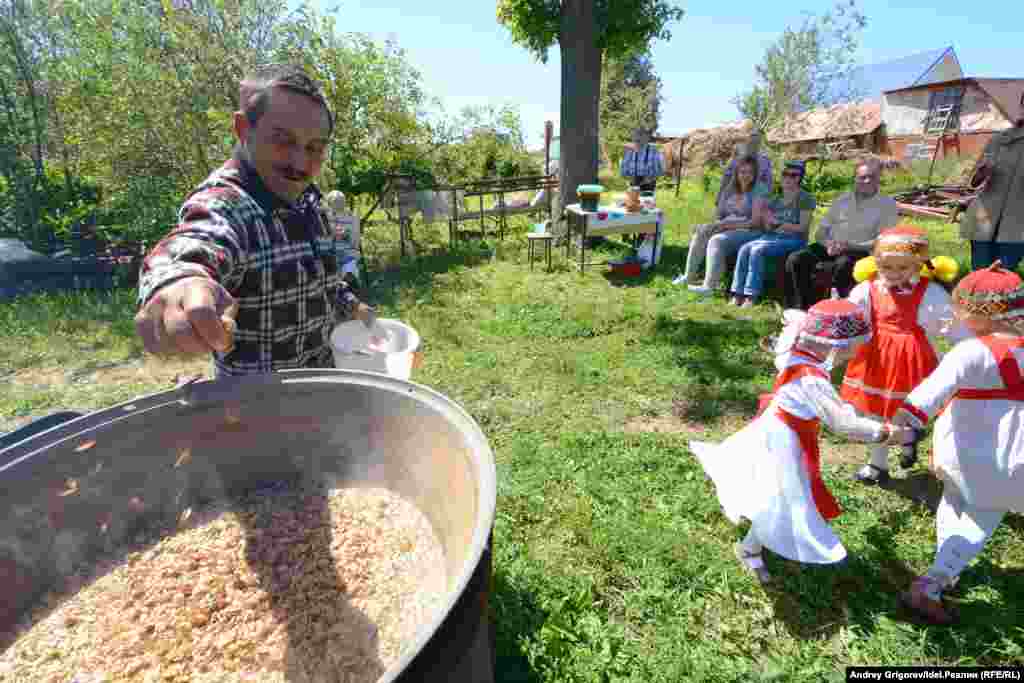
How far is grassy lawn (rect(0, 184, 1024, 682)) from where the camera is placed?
1.97 m

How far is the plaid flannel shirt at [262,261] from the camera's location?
1.25m

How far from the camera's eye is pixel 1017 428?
1.91 metres

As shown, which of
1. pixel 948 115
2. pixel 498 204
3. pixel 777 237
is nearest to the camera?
pixel 777 237

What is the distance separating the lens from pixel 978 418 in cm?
197

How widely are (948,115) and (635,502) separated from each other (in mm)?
28865

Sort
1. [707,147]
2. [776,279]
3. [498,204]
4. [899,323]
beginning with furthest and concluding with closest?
[707,147] < [498,204] < [776,279] < [899,323]

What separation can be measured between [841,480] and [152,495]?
10.6 feet

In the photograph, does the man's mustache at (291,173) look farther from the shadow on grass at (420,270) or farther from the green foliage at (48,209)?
the green foliage at (48,209)

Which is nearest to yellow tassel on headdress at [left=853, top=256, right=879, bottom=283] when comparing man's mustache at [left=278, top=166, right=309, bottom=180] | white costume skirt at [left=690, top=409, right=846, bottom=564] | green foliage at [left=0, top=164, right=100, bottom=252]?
white costume skirt at [left=690, top=409, right=846, bottom=564]

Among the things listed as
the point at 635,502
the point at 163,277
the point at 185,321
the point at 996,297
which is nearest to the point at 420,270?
the point at 635,502

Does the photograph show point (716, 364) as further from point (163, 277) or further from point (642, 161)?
point (642, 161)

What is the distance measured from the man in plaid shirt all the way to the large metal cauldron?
22 centimetres

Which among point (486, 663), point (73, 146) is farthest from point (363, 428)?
point (73, 146)

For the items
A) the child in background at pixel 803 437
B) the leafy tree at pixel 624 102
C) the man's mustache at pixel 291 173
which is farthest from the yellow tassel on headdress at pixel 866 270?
the leafy tree at pixel 624 102
